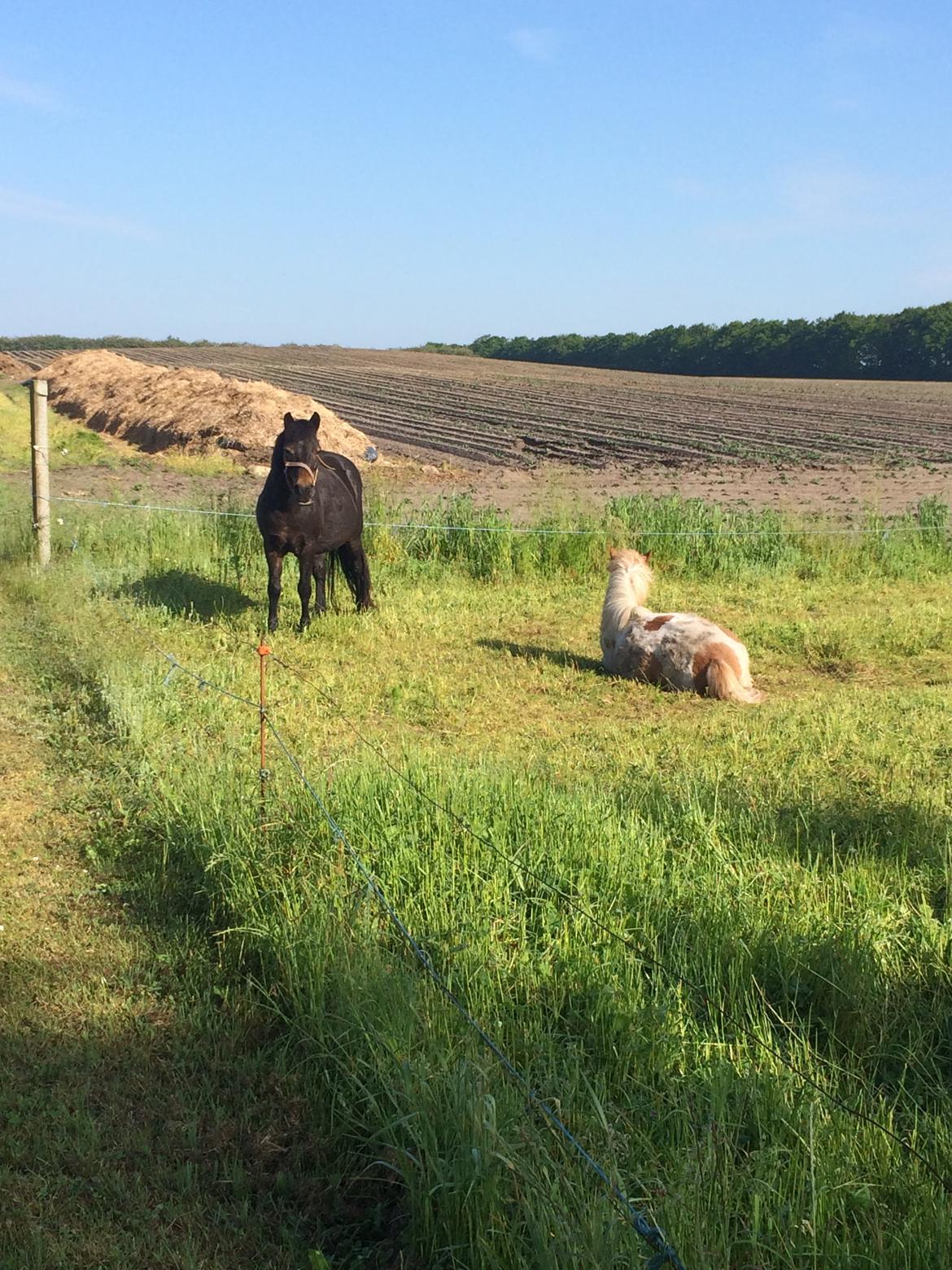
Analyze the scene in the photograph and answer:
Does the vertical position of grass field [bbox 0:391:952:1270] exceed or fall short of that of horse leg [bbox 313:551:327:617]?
it falls short

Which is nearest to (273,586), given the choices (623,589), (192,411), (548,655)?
(548,655)

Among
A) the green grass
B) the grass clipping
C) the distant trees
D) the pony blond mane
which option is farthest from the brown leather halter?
the distant trees

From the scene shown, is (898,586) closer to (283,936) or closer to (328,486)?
(328,486)

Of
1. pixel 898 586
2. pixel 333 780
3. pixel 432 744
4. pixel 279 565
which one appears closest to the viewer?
pixel 333 780

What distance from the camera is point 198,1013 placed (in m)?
4.28

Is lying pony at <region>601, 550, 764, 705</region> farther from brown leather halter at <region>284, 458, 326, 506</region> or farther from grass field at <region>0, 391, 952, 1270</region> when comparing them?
brown leather halter at <region>284, 458, 326, 506</region>

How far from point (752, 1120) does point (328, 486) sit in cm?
844

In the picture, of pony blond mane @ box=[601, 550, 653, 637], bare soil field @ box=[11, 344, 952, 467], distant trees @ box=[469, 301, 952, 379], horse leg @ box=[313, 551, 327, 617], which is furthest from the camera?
distant trees @ box=[469, 301, 952, 379]

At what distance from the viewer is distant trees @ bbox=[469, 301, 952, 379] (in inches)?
2598

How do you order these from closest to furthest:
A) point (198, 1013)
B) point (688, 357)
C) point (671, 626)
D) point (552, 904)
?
1. point (198, 1013)
2. point (552, 904)
3. point (671, 626)
4. point (688, 357)

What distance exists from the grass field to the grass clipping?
15.3 meters

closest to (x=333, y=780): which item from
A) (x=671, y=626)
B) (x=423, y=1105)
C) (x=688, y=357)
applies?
(x=423, y=1105)

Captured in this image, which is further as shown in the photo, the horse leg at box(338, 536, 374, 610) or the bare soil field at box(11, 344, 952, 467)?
the bare soil field at box(11, 344, 952, 467)

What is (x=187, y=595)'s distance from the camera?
11555 millimetres
